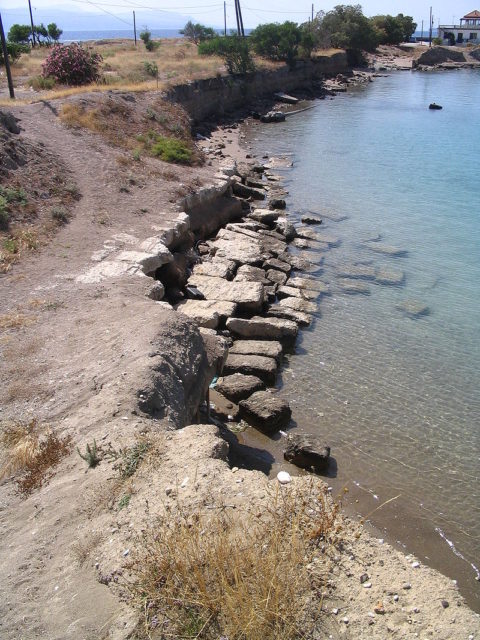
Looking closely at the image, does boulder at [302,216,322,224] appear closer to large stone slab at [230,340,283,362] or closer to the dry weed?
large stone slab at [230,340,283,362]

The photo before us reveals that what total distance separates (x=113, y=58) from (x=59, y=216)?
128ft

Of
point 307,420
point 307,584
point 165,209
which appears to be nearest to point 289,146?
point 165,209

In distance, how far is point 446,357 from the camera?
43.3 feet

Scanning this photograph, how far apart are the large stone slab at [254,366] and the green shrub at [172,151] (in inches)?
494

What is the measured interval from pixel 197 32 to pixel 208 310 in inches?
2831

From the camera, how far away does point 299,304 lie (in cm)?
1553

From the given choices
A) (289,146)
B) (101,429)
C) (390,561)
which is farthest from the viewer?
(289,146)

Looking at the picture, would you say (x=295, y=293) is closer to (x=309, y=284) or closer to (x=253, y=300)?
(x=309, y=284)

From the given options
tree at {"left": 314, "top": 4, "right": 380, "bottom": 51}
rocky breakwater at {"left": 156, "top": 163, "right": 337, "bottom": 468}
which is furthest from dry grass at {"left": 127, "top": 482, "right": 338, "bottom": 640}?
tree at {"left": 314, "top": 4, "right": 380, "bottom": 51}

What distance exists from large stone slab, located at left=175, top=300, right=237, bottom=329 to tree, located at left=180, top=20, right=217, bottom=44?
212 feet

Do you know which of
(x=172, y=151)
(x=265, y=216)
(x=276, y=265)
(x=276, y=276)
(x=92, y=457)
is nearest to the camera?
(x=92, y=457)

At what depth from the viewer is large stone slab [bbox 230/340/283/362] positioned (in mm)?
12859

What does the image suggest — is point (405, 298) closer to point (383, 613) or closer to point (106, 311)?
point (106, 311)

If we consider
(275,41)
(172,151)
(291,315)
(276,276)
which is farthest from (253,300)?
(275,41)
